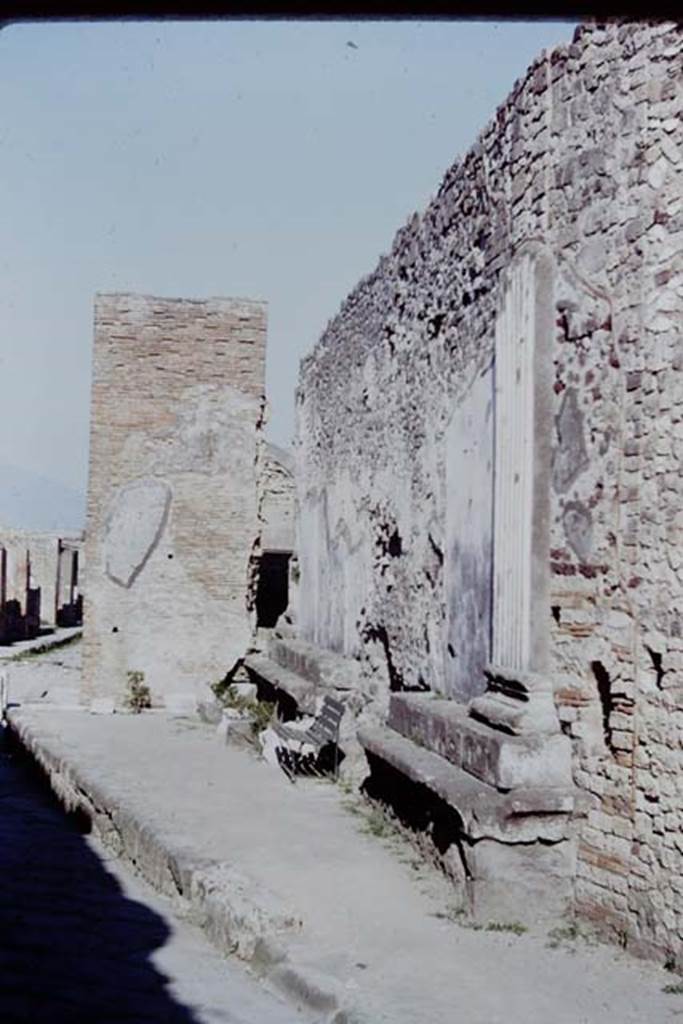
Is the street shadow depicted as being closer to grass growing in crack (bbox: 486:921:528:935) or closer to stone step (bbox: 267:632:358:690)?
grass growing in crack (bbox: 486:921:528:935)

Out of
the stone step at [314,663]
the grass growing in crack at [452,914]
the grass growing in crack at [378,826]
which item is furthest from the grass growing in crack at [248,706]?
the grass growing in crack at [452,914]

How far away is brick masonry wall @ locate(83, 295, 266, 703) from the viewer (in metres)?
13.2

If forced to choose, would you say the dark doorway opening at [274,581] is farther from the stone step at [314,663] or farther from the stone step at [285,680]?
the stone step at [314,663]

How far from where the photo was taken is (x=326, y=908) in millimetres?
5613

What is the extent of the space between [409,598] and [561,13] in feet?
21.8

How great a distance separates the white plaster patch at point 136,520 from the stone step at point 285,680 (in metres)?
1.44

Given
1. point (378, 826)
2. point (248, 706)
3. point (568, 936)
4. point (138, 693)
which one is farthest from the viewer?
point (138, 693)

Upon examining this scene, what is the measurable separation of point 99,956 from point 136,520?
830cm

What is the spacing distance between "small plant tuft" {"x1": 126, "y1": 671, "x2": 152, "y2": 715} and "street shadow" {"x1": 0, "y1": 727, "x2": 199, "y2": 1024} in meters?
4.79

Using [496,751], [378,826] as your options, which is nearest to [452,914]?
[496,751]

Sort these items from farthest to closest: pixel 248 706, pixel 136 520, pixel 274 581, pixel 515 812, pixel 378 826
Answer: pixel 274 581, pixel 136 520, pixel 248 706, pixel 378 826, pixel 515 812

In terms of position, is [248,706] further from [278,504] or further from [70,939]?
[70,939]

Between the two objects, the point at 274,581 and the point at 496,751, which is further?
the point at 274,581

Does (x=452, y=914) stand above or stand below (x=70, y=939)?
above
